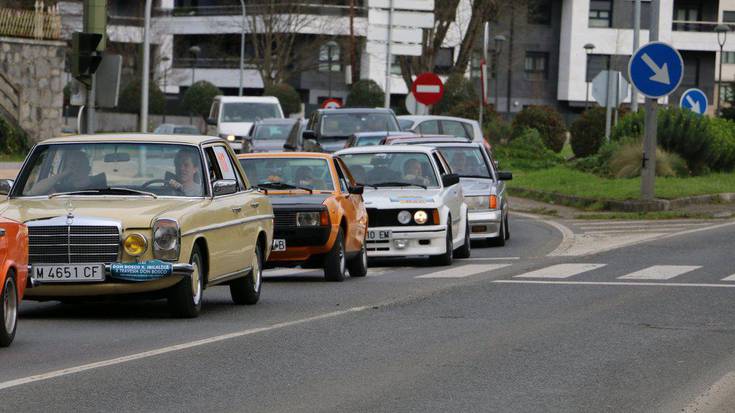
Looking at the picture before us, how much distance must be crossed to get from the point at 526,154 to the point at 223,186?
36.9m

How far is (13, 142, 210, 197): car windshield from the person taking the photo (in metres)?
13.7

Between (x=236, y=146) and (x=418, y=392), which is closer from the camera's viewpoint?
(x=418, y=392)

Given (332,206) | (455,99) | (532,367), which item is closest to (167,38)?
(455,99)

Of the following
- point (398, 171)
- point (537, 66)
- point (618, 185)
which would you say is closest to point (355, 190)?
point (398, 171)

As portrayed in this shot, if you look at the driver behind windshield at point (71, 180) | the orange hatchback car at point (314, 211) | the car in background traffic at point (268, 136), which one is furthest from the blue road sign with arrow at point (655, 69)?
the driver behind windshield at point (71, 180)

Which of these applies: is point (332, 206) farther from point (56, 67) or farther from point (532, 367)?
point (56, 67)

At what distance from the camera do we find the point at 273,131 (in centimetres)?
4106

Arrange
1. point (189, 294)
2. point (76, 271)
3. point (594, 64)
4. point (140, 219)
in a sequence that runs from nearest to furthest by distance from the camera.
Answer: point (76, 271) < point (140, 219) < point (189, 294) < point (594, 64)

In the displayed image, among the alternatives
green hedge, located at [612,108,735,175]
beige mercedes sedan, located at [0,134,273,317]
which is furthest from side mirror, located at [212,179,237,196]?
green hedge, located at [612,108,735,175]

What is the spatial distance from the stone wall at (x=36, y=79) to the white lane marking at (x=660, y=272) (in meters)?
27.0

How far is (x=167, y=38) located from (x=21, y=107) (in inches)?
2257

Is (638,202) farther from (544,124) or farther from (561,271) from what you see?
(544,124)

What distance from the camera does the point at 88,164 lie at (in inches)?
546

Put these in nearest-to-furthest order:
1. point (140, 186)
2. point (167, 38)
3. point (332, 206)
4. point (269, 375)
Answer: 1. point (269, 375)
2. point (140, 186)
3. point (332, 206)
4. point (167, 38)
